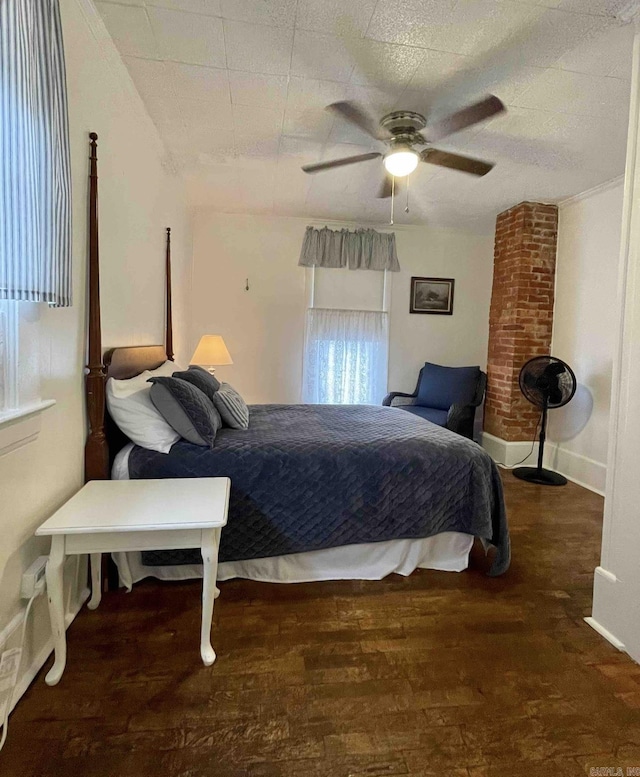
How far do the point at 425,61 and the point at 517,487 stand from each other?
306cm

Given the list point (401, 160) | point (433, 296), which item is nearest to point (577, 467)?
point (433, 296)

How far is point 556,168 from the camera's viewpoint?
3.13 meters

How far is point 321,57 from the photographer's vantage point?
195 cm

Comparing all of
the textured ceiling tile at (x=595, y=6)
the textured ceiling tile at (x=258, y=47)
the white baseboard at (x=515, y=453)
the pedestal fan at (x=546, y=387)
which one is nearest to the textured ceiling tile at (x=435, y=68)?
the textured ceiling tile at (x=595, y=6)

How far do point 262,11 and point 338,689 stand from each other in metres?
2.56

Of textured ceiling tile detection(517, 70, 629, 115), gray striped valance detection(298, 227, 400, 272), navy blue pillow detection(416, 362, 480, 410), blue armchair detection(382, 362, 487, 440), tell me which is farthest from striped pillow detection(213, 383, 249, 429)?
gray striped valance detection(298, 227, 400, 272)

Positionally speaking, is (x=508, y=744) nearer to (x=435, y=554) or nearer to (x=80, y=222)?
(x=435, y=554)

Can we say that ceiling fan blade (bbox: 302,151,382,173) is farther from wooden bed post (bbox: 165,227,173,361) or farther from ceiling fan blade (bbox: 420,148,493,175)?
wooden bed post (bbox: 165,227,173,361)

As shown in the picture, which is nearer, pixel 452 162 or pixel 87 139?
pixel 87 139

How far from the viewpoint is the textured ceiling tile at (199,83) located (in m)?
2.10

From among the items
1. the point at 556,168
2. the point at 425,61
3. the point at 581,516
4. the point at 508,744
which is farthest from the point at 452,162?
the point at 508,744

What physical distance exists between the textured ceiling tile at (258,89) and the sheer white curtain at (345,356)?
242 centimetres

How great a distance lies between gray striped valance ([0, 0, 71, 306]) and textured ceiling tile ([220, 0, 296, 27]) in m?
0.69

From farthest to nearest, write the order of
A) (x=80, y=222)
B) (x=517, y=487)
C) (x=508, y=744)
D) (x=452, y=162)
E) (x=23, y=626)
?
(x=517, y=487) < (x=452, y=162) < (x=80, y=222) < (x=23, y=626) < (x=508, y=744)
